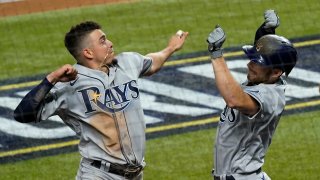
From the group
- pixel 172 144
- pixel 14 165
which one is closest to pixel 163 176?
pixel 172 144

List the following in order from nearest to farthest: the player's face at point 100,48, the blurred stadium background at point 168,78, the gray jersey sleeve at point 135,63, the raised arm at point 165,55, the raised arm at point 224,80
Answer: the raised arm at point 224,80
the player's face at point 100,48
the gray jersey sleeve at point 135,63
the raised arm at point 165,55
the blurred stadium background at point 168,78

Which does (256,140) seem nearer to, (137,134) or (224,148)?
(224,148)

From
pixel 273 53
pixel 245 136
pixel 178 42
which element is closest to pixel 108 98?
pixel 178 42

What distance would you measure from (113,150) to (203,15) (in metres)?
7.80

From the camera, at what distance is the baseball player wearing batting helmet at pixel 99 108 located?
6.52 metres

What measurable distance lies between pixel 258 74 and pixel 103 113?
1.13m

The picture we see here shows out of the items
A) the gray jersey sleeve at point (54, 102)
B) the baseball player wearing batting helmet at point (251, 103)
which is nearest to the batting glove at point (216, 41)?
the baseball player wearing batting helmet at point (251, 103)

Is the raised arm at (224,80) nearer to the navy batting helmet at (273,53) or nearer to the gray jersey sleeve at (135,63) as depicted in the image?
the navy batting helmet at (273,53)

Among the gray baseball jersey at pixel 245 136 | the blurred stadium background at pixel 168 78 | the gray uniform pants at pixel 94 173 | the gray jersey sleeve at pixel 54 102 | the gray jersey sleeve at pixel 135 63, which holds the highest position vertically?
the gray jersey sleeve at pixel 135 63

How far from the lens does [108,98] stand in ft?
21.6

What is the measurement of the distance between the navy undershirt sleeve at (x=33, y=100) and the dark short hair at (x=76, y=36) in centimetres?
49

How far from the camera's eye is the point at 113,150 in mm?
6559

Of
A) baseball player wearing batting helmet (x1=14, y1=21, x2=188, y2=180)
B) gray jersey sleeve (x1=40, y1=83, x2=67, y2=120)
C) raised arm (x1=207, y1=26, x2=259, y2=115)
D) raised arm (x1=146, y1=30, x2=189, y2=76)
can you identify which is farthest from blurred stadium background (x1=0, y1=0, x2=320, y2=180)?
raised arm (x1=207, y1=26, x2=259, y2=115)

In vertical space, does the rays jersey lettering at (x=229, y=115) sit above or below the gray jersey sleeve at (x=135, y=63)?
below
